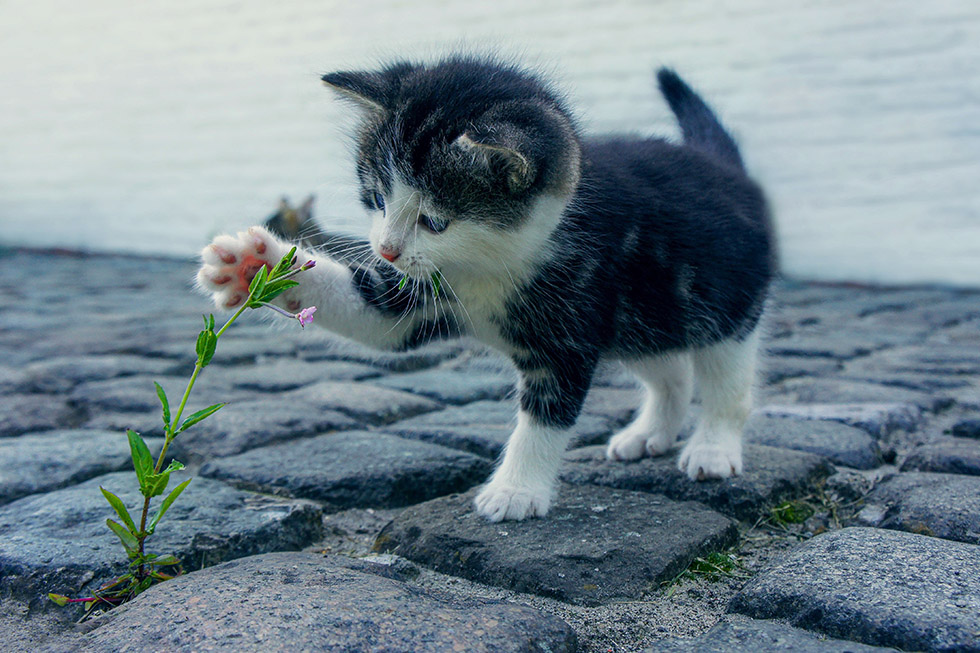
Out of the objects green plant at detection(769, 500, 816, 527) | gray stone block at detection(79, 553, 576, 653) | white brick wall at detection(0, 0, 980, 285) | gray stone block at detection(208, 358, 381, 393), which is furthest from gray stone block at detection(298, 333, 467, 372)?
gray stone block at detection(79, 553, 576, 653)

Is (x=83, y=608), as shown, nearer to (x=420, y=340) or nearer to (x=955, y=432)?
(x=420, y=340)

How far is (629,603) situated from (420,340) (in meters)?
0.87

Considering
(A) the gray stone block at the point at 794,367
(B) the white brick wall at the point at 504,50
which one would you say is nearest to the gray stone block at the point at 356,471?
(A) the gray stone block at the point at 794,367

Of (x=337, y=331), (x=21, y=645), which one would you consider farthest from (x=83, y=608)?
(x=337, y=331)

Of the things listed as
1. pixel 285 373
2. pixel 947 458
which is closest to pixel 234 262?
pixel 285 373

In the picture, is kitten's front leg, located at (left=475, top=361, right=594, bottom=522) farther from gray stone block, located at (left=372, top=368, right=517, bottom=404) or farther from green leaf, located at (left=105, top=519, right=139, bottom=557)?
gray stone block, located at (left=372, top=368, right=517, bottom=404)

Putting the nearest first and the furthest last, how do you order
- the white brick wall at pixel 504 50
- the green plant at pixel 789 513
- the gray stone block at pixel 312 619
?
the gray stone block at pixel 312 619 < the green plant at pixel 789 513 < the white brick wall at pixel 504 50

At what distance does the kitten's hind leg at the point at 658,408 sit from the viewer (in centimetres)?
227

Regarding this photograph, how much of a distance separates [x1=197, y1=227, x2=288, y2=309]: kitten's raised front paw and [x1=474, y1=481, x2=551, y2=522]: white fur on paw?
671 millimetres

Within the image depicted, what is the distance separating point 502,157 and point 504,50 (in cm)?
365

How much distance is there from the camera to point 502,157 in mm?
1638

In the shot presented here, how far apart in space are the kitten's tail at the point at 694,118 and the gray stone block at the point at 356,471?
4.14 ft

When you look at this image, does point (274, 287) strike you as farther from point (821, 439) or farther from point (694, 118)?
point (694, 118)

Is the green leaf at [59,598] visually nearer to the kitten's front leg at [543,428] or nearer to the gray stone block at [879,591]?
the kitten's front leg at [543,428]
